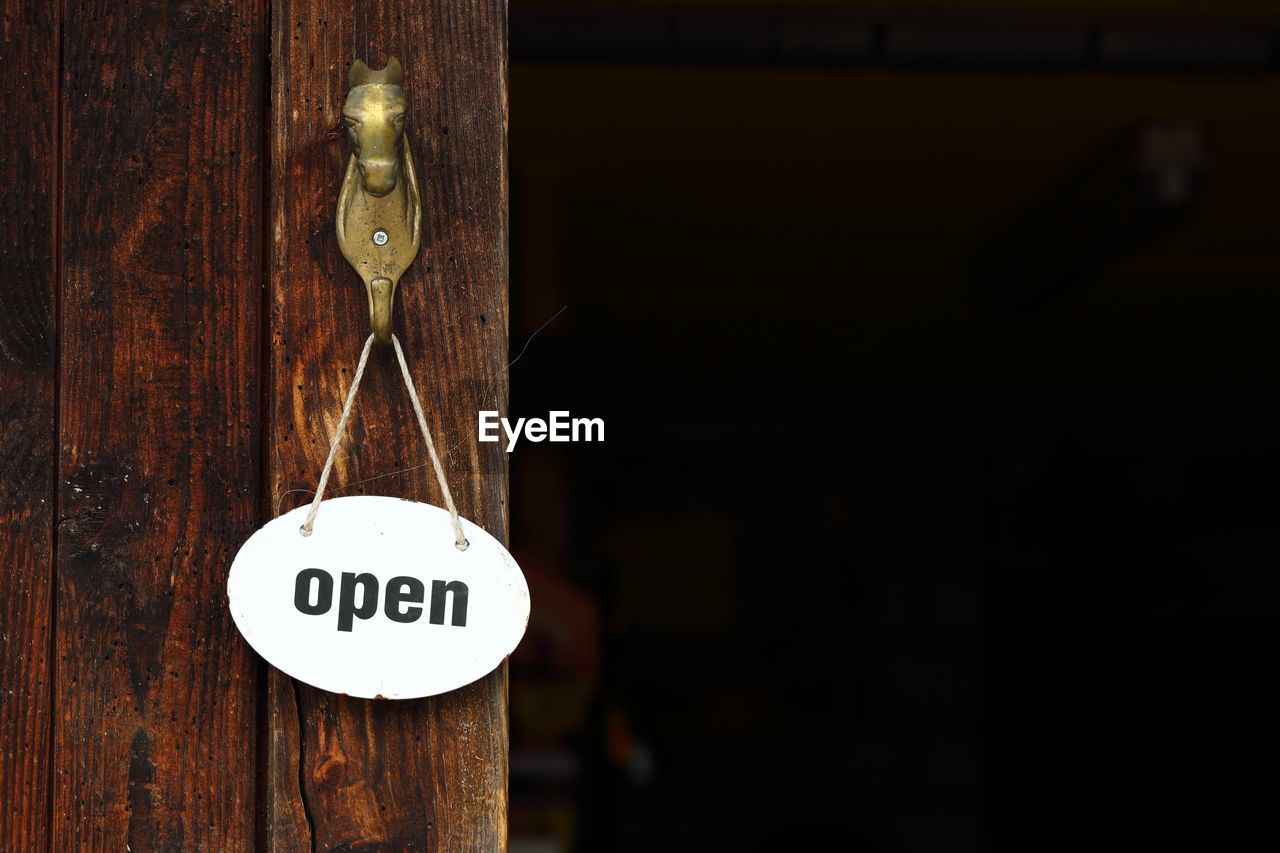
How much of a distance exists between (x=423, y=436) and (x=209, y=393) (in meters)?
0.14

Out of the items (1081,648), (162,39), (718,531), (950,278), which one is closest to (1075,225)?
(950,278)

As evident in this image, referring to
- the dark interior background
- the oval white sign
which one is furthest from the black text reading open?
the dark interior background

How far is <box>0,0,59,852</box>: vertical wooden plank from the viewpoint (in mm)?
777

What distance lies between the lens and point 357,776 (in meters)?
0.76

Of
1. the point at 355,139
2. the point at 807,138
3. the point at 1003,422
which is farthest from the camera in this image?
the point at 1003,422

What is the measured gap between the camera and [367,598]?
0.74 metres

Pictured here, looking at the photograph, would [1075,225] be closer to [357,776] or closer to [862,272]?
[862,272]

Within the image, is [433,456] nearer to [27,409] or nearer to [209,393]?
[209,393]

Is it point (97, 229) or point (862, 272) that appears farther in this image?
point (862, 272)

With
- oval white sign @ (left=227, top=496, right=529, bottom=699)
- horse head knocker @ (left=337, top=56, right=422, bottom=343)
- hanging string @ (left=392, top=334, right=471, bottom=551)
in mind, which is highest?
horse head knocker @ (left=337, top=56, right=422, bottom=343)

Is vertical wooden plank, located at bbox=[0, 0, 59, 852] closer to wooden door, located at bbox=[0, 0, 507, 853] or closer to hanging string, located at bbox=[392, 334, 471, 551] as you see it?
wooden door, located at bbox=[0, 0, 507, 853]

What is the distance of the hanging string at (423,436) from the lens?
0.75m

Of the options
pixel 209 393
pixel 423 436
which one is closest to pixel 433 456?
pixel 423 436

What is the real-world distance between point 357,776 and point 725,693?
521 centimetres
